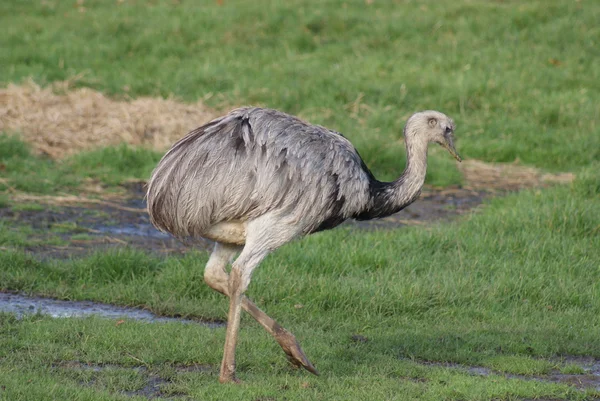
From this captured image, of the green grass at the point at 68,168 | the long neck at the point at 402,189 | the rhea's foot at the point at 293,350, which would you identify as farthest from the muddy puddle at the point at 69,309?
the green grass at the point at 68,168

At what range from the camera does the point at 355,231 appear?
9.24 metres

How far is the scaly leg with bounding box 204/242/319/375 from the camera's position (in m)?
6.07

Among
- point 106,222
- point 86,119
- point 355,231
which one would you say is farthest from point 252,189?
point 86,119

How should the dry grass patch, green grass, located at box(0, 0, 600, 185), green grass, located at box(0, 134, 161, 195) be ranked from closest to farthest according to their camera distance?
green grass, located at box(0, 134, 161, 195)
the dry grass patch
green grass, located at box(0, 0, 600, 185)

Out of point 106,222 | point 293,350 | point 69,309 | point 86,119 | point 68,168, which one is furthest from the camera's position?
point 86,119

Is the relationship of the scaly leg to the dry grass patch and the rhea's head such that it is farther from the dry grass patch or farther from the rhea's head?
the dry grass patch

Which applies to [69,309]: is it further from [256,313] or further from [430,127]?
[430,127]

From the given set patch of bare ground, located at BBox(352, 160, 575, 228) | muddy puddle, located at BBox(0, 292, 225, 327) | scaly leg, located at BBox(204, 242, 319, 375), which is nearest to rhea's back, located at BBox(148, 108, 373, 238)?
scaly leg, located at BBox(204, 242, 319, 375)

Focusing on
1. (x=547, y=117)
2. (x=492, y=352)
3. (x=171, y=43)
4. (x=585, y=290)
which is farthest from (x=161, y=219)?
(x=171, y=43)

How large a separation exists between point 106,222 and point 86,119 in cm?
272

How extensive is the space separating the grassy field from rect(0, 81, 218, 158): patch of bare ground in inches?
15.9

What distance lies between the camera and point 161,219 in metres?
6.11

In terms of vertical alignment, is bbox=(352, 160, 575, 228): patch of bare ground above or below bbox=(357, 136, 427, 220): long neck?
below

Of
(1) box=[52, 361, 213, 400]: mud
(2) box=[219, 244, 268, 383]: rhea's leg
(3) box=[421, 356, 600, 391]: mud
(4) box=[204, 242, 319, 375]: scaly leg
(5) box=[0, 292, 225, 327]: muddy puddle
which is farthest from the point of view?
(5) box=[0, 292, 225, 327]: muddy puddle
